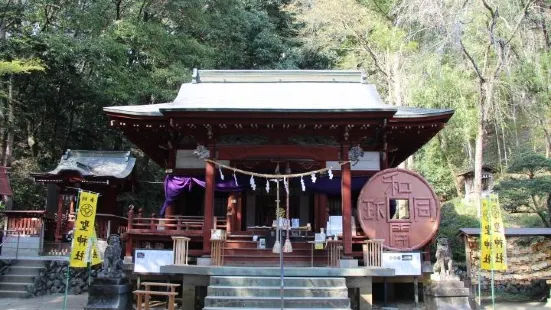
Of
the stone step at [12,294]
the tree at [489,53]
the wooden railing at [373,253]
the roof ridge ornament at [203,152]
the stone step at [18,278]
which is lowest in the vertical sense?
the stone step at [12,294]

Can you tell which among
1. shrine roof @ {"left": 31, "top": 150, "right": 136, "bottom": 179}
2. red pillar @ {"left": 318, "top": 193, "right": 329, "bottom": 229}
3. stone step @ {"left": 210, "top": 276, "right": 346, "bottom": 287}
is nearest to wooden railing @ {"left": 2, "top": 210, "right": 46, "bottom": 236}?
shrine roof @ {"left": 31, "top": 150, "right": 136, "bottom": 179}

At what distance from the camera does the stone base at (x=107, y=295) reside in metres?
9.14

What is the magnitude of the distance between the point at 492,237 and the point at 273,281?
428cm

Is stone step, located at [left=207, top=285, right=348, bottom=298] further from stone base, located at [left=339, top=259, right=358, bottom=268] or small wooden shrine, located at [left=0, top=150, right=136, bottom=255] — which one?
small wooden shrine, located at [left=0, top=150, right=136, bottom=255]

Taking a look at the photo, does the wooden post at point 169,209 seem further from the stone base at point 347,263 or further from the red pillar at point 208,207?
the stone base at point 347,263

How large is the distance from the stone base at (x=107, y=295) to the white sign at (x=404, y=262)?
5.68 meters

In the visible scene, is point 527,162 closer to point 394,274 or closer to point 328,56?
point 394,274

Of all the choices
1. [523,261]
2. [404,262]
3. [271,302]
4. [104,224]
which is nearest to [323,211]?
[404,262]

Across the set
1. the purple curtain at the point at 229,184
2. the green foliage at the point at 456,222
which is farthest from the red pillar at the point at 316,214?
the green foliage at the point at 456,222

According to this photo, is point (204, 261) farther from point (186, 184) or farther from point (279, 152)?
point (279, 152)

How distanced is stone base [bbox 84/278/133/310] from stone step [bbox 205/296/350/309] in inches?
88.2

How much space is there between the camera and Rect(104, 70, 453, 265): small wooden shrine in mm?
10086

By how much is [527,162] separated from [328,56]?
1259 cm

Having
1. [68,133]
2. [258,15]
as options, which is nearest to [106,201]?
[68,133]
